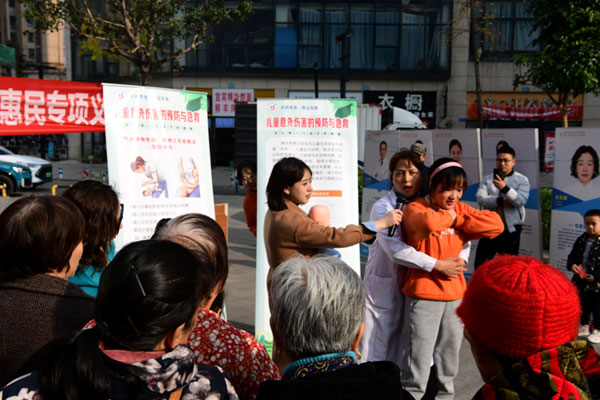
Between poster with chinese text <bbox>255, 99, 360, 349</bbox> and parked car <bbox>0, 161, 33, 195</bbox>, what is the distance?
14.1 m

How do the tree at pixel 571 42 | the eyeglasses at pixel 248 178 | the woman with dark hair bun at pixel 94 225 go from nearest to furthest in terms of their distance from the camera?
the woman with dark hair bun at pixel 94 225 < the eyeglasses at pixel 248 178 < the tree at pixel 571 42

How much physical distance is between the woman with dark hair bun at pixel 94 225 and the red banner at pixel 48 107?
5.10ft

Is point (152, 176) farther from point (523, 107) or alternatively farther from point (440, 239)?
point (523, 107)

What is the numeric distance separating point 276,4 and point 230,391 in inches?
1096

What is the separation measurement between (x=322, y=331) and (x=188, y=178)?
9.18 feet

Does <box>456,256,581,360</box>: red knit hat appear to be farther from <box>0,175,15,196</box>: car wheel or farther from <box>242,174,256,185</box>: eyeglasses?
<box>0,175,15,196</box>: car wheel

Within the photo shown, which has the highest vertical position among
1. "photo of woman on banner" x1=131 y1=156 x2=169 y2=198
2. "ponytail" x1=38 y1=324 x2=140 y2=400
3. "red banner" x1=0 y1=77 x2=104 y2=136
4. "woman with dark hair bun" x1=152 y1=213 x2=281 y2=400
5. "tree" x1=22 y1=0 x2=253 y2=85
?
"tree" x1=22 y1=0 x2=253 y2=85

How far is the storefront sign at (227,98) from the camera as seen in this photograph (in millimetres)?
27547

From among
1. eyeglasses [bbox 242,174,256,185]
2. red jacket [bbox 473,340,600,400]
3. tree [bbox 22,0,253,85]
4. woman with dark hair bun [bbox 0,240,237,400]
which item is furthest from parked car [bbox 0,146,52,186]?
red jacket [bbox 473,340,600,400]

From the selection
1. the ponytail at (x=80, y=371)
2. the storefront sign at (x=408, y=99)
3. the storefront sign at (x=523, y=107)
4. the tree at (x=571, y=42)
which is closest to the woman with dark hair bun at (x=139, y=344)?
the ponytail at (x=80, y=371)

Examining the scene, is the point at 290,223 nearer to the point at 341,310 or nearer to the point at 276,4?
the point at 341,310

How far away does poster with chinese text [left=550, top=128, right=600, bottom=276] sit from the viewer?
5027 mm

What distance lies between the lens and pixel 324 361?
1.41m

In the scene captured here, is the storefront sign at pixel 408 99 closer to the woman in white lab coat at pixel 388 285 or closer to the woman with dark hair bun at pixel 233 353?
the woman in white lab coat at pixel 388 285
